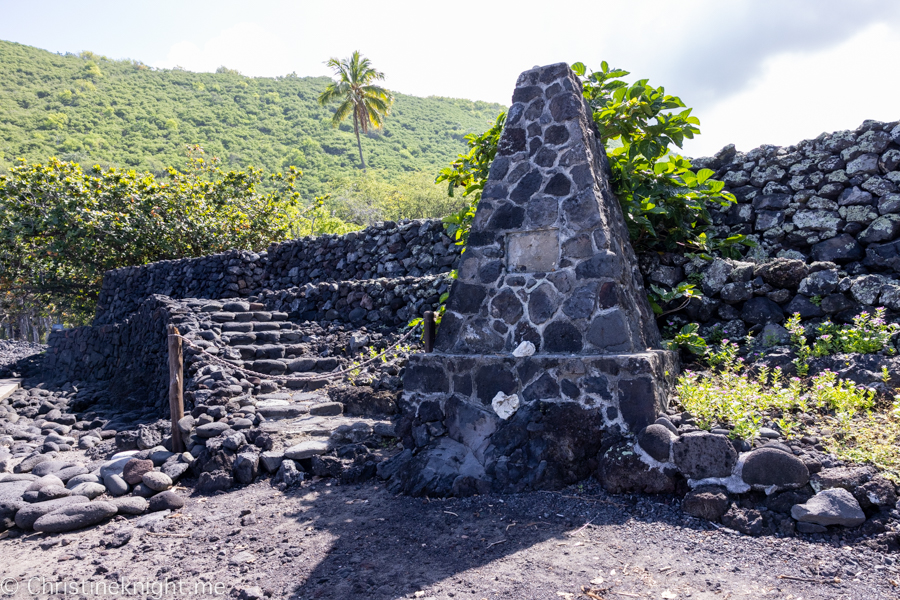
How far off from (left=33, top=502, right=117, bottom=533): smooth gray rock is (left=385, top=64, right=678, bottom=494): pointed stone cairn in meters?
2.32

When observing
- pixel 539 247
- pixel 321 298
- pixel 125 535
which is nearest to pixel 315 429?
pixel 125 535

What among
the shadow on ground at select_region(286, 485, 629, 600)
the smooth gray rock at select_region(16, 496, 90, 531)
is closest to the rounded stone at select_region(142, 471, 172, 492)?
the smooth gray rock at select_region(16, 496, 90, 531)

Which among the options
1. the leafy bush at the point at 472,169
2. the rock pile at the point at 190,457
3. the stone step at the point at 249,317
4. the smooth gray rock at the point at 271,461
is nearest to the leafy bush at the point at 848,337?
the leafy bush at the point at 472,169

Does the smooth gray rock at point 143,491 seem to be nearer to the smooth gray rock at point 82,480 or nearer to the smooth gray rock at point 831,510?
the smooth gray rock at point 82,480

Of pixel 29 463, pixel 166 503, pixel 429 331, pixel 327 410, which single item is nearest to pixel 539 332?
pixel 429 331

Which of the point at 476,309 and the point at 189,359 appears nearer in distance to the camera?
the point at 476,309

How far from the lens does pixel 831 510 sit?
10.4 feet

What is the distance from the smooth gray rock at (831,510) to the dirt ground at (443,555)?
0.41 feet

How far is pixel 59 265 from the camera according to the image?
16.2 meters

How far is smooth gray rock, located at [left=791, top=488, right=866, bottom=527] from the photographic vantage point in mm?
3123

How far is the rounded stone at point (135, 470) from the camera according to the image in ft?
16.6

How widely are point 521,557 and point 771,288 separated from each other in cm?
428

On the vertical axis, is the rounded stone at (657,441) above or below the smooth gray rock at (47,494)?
above

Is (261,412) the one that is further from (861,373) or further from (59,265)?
(59,265)
